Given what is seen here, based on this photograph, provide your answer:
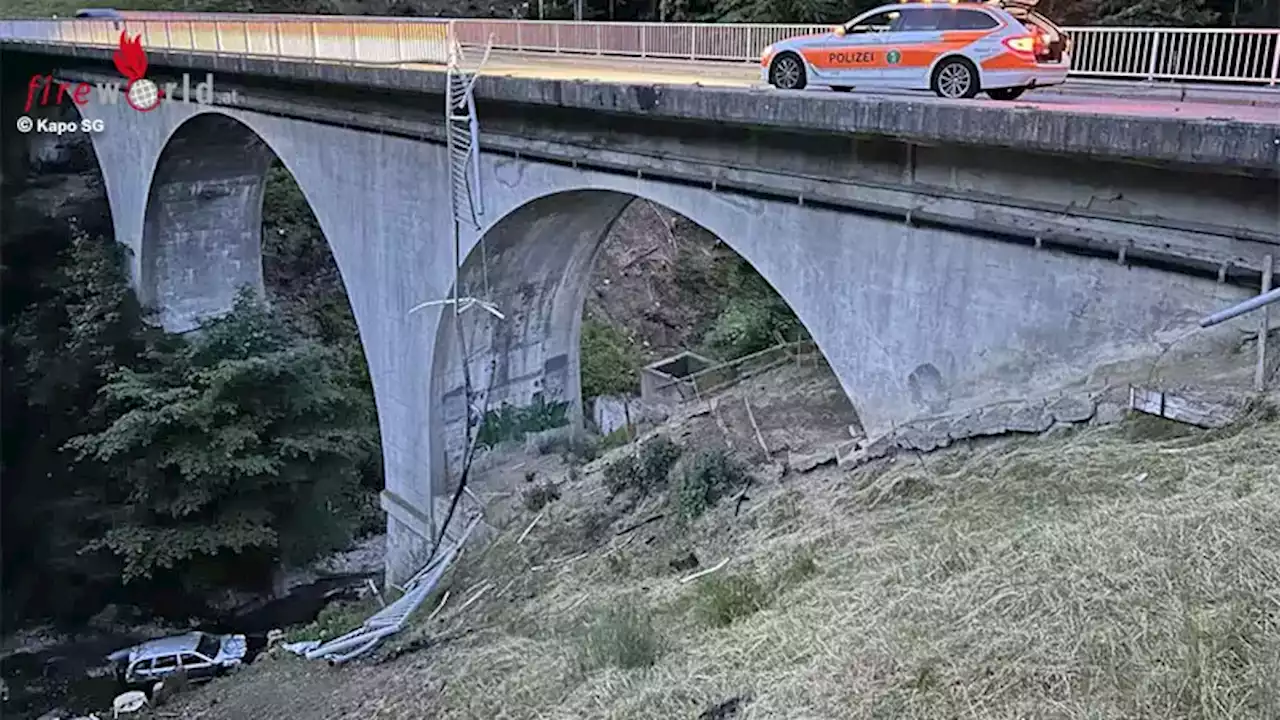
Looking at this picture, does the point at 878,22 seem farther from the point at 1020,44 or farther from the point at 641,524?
the point at 641,524

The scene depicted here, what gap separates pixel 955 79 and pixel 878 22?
2.84 ft

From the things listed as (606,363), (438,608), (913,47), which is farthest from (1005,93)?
(606,363)

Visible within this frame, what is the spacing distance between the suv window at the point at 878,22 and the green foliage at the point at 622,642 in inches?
183

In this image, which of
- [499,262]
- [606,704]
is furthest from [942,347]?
[499,262]

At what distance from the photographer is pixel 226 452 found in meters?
16.2

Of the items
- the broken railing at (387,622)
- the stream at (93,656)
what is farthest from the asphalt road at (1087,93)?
the stream at (93,656)

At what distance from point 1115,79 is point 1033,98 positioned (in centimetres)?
86

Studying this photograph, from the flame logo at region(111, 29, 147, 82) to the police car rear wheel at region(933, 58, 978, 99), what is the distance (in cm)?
1692

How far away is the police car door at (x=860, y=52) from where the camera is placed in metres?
8.05

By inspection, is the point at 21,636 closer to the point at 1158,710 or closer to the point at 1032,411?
the point at 1032,411

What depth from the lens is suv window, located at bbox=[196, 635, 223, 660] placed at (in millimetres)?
15961

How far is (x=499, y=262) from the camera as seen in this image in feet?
42.0

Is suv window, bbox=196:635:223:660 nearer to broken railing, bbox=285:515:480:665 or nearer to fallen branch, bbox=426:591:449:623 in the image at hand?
broken railing, bbox=285:515:480:665

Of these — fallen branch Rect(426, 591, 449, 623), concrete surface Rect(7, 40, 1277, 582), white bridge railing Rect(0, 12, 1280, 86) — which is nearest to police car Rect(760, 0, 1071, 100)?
concrete surface Rect(7, 40, 1277, 582)
